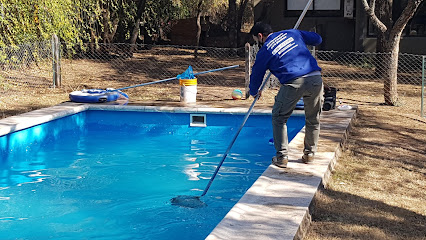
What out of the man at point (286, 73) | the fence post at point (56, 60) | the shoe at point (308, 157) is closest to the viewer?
the man at point (286, 73)

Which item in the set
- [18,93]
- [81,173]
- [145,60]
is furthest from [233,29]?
[81,173]

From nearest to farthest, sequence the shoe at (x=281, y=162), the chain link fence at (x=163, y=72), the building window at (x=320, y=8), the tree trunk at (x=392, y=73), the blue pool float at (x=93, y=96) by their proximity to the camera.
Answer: the shoe at (x=281, y=162)
the tree trunk at (x=392, y=73)
the blue pool float at (x=93, y=96)
the chain link fence at (x=163, y=72)
the building window at (x=320, y=8)

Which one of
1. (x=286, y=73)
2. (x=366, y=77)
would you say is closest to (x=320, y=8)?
(x=366, y=77)

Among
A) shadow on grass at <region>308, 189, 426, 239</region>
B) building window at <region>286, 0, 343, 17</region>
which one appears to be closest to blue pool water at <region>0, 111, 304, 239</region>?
shadow on grass at <region>308, 189, 426, 239</region>

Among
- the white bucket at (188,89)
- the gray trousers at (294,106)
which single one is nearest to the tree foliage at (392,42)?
the white bucket at (188,89)

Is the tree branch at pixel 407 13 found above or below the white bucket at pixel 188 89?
above

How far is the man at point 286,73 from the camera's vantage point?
18.5ft

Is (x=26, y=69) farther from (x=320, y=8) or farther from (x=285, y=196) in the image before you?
(x=285, y=196)

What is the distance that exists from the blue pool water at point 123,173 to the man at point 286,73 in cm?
110

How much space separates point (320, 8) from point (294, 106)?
14.0 meters

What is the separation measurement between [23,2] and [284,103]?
540cm

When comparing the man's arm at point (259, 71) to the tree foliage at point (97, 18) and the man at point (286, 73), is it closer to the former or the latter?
the man at point (286, 73)

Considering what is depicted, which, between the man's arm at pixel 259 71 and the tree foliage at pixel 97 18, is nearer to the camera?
the man's arm at pixel 259 71

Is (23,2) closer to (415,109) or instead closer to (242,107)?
(242,107)
